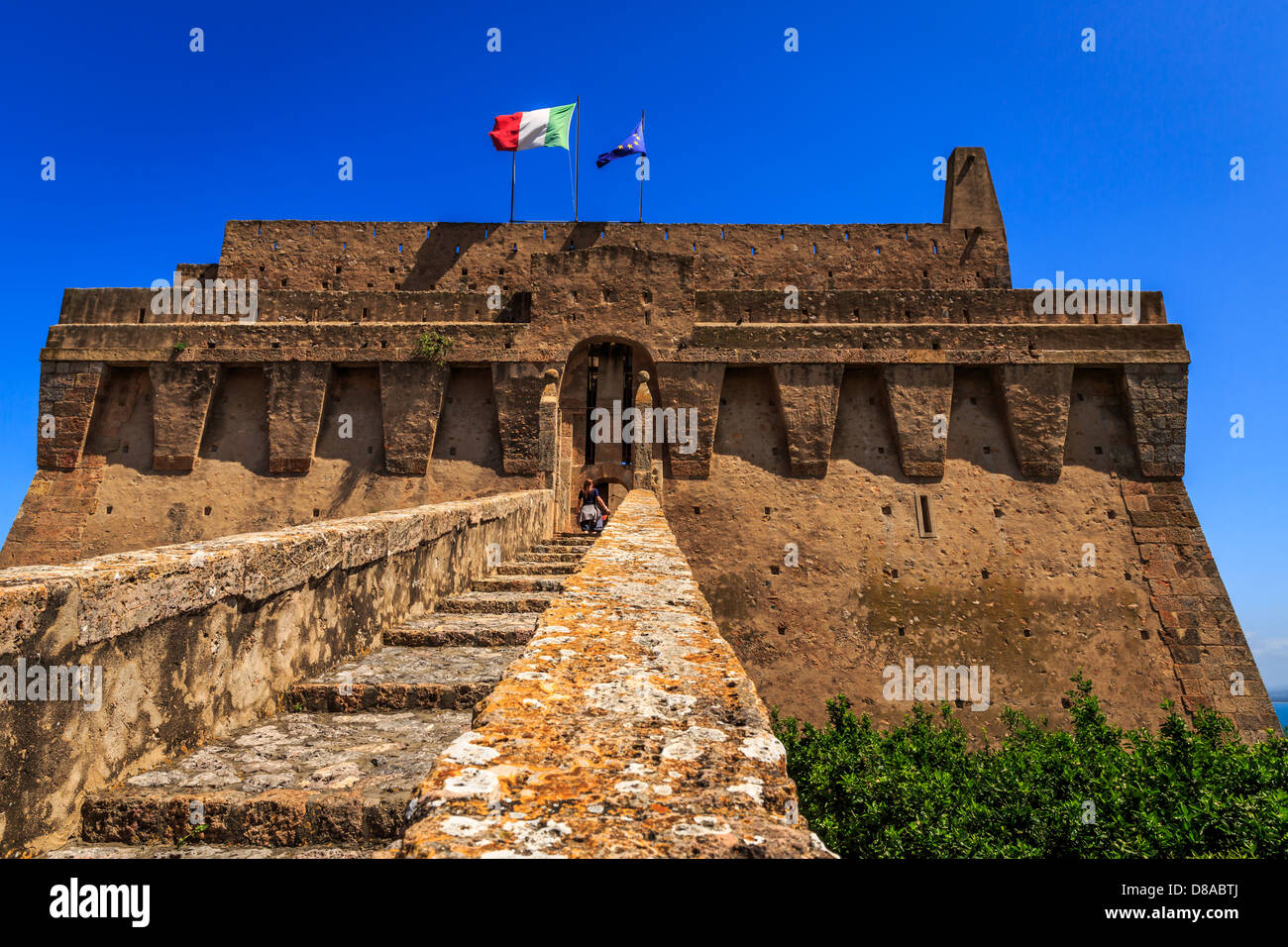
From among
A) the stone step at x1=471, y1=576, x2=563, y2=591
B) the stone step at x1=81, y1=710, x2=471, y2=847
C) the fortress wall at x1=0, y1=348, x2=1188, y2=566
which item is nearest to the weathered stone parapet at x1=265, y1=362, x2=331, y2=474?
the fortress wall at x1=0, y1=348, x2=1188, y2=566

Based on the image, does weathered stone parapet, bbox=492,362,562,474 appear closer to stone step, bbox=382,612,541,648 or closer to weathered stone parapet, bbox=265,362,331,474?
weathered stone parapet, bbox=265,362,331,474

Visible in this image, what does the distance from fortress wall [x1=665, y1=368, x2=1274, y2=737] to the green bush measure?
7.24ft

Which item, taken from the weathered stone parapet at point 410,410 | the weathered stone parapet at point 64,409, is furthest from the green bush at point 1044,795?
the weathered stone parapet at point 64,409

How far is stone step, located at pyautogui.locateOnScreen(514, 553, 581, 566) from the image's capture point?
26.7 ft

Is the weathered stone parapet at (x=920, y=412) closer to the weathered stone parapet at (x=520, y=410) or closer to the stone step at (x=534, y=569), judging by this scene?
the weathered stone parapet at (x=520, y=410)

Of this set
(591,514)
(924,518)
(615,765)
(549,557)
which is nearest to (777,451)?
(924,518)

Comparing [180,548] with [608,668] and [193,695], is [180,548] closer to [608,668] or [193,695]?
Answer: [193,695]

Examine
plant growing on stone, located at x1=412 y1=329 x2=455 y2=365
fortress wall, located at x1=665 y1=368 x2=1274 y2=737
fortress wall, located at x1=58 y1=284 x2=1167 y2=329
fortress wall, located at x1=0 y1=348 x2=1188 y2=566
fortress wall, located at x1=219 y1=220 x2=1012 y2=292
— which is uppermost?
fortress wall, located at x1=219 y1=220 x2=1012 y2=292

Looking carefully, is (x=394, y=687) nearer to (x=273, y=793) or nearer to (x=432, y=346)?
(x=273, y=793)

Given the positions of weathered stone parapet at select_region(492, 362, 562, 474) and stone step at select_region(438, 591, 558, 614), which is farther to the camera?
weathered stone parapet at select_region(492, 362, 562, 474)

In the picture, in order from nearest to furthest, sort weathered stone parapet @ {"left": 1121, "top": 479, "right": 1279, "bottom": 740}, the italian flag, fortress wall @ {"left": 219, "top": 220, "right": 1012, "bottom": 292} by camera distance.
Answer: weathered stone parapet @ {"left": 1121, "top": 479, "right": 1279, "bottom": 740} < fortress wall @ {"left": 219, "top": 220, "right": 1012, "bottom": 292} < the italian flag

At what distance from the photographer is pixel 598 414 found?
16.7m

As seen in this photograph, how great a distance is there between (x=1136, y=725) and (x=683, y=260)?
12.5 meters
